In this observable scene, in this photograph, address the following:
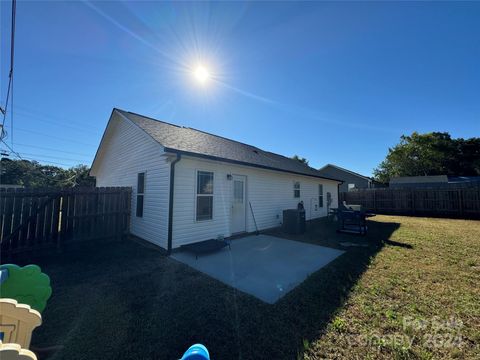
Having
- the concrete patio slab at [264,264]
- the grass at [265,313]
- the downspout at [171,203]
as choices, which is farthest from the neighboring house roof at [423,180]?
the downspout at [171,203]

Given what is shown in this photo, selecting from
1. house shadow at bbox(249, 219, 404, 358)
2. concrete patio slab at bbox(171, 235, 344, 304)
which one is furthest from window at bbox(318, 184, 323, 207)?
concrete patio slab at bbox(171, 235, 344, 304)

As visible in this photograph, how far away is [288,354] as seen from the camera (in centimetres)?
216

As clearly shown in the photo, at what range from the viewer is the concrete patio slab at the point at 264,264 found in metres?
3.82

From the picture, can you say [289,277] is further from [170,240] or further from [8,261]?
[8,261]

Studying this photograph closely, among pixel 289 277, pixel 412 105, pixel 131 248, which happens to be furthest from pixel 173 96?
pixel 412 105

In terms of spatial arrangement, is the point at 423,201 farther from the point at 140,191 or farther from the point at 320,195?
the point at 140,191

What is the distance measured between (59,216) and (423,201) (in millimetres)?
21552

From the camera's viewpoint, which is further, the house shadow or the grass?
the house shadow

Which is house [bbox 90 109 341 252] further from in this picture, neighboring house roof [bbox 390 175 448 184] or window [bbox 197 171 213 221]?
neighboring house roof [bbox 390 175 448 184]

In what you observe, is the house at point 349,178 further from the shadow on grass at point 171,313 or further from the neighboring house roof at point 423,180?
the shadow on grass at point 171,313

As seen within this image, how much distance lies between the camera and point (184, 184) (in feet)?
19.9

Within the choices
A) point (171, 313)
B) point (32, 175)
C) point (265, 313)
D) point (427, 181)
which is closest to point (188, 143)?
point (171, 313)

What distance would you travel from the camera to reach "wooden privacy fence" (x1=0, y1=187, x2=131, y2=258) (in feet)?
16.5

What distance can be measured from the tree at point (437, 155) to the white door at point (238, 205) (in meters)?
40.9
